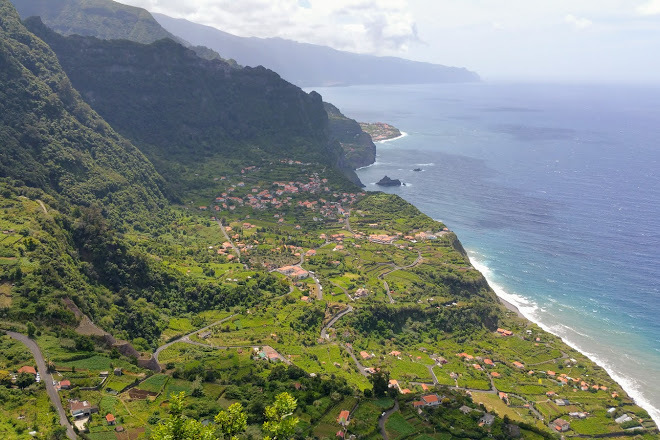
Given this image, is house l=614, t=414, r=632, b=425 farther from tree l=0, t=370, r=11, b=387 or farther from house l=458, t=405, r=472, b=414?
tree l=0, t=370, r=11, b=387

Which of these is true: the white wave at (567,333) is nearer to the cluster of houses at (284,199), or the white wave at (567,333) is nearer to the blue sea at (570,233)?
the blue sea at (570,233)

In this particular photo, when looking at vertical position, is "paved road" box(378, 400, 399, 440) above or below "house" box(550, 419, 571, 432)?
above

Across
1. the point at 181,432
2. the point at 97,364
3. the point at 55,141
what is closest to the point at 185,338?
the point at 97,364

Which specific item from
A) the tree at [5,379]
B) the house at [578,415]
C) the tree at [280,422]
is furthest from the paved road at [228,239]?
the tree at [280,422]

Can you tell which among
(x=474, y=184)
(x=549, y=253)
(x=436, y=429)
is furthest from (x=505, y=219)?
(x=436, y=429)

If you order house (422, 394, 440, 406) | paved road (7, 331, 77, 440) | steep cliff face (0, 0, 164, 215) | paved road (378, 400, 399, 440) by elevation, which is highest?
steep cliff face (0, 0, 164, 215)

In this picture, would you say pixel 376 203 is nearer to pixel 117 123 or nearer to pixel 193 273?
pixel 193 273

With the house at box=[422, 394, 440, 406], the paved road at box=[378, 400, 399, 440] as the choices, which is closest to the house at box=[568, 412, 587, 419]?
the house at box=[422, 394, 440, 406]

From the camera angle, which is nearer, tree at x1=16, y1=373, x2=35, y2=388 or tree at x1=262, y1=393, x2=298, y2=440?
tree at x1=262, y1=393, x2=298, y2=440
